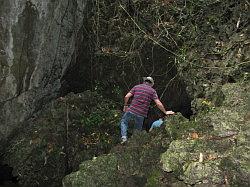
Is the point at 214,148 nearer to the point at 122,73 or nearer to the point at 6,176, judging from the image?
the point at 122,73

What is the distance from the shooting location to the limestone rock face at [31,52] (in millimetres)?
6750

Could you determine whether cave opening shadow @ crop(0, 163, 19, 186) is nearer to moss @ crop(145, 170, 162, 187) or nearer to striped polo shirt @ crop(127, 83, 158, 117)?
striped polo shirt @ crop(127, 83, 158, 117)

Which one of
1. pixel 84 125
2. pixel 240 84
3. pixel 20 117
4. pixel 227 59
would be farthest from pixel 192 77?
pixel 20 117

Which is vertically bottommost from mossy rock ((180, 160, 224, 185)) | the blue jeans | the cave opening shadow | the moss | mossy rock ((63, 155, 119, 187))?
the cave opening shadow

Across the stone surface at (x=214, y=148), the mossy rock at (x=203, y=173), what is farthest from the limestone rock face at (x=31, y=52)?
the mossy rock at (x=203, y=173)

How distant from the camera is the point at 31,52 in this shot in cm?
Result: 725

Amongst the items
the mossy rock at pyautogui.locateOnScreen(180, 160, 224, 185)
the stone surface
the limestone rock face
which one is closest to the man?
the stone surface

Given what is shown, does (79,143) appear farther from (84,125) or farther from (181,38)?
(181,38)

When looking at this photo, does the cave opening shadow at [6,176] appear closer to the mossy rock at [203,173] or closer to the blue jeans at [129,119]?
the blue jeans at [129,119]

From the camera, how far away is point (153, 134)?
20.9ft

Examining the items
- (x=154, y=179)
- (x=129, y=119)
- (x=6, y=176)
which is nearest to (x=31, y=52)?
(x=129, y=119)

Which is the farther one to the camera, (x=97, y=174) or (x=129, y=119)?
(x=129, y=119)

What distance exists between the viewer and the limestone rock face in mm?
6750

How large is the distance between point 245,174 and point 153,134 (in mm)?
1860
